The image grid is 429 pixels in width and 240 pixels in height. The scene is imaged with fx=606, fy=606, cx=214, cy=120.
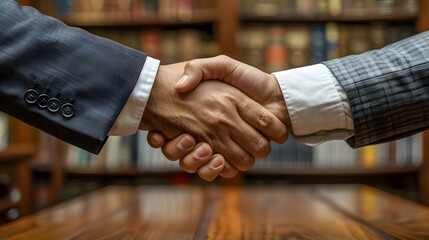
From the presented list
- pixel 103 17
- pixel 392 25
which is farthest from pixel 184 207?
pixel 392 25

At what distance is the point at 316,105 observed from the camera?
4.16 feet

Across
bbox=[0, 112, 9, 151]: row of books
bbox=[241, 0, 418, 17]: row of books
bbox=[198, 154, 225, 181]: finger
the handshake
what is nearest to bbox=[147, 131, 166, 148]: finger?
the handshake

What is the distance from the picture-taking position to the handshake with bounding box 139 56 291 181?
1.32m

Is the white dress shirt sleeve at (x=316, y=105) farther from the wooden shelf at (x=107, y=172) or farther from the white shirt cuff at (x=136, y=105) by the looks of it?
the wooden shelf at (x=107, y=172)

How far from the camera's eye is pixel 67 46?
1.17m

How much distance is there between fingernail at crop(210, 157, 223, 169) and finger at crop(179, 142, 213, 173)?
1cm

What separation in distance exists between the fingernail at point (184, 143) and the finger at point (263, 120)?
14 cm

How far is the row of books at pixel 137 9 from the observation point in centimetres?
287

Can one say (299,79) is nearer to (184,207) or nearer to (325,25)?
(184,207)

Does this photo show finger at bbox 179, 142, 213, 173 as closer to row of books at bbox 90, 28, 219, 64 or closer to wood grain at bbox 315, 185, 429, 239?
wood grain at bbox 315, 185, 429, 239

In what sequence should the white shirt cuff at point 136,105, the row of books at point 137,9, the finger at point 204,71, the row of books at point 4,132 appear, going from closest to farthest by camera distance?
1. the white shirt cuff at point 136,105
2. the finger at point 204,71
3. the row of books at point 137,9
4. the row of books at point 4,132

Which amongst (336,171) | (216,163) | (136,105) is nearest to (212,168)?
(216,163)

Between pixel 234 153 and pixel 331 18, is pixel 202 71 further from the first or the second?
pixel 331 18

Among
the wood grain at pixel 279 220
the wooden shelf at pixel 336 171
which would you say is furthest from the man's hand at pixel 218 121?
the wooden shelf at pixel 336 171
